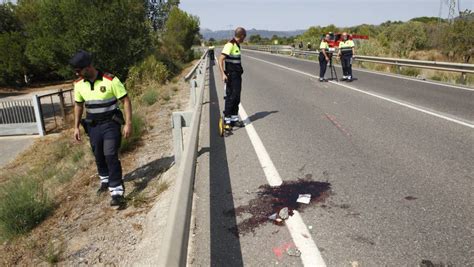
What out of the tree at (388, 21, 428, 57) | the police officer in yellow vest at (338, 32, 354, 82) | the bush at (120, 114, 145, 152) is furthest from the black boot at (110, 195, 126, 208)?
the tree at (388, 21, 428, 57)

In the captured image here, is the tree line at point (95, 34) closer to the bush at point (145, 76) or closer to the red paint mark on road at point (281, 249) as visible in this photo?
the bush at point (145, 76)

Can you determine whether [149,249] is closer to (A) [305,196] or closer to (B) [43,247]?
(B) [43,247]

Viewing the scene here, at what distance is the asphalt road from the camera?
3.18 meters

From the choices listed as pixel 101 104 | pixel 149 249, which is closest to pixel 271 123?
pixel 101 104

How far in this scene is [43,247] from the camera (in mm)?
4066

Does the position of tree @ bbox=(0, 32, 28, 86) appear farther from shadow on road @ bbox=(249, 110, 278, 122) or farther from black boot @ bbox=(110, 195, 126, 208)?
black boot @ bbox=(110, 195, 126, 208)

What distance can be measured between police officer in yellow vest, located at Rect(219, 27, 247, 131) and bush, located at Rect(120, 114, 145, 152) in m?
1.78

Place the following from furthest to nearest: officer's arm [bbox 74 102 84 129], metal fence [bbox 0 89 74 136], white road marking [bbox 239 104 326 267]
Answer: metal fence [bbox 0 89 74 136] < officer's arm [bbox 74 102 84 129] < white road marking [bbox 239 104 326 267]

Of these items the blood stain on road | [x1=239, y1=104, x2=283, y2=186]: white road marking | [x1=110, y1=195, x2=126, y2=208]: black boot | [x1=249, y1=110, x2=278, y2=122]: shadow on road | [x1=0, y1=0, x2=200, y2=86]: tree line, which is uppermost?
[x1=0, y1=0, x2=200, y2=86]: tree line

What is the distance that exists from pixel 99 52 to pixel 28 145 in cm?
1219

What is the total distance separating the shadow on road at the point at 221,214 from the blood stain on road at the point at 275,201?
3.6 inches

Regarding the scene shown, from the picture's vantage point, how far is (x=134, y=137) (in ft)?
24.3

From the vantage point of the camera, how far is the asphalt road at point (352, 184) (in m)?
3.18

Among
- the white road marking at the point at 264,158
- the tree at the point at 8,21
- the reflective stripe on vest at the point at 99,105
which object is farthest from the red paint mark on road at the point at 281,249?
the tree at the point at 8,21
